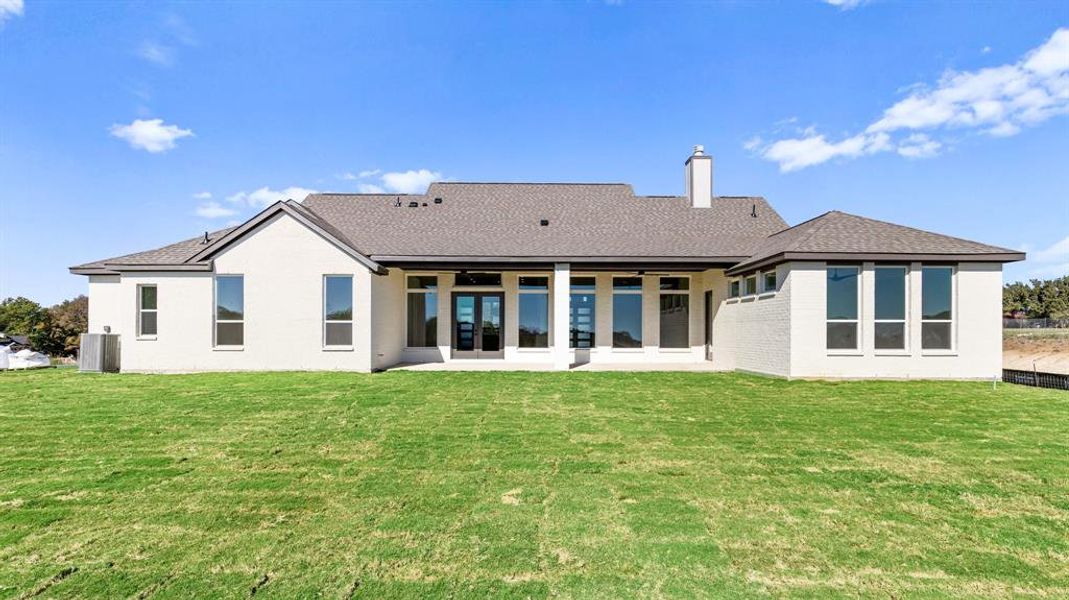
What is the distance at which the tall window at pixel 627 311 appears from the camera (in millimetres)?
15953

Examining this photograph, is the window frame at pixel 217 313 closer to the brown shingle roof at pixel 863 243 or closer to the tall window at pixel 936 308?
the brown shingle roof at pixel 863 243

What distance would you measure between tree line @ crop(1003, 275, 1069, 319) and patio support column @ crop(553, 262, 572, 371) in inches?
3360

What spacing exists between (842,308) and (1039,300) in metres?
91.4

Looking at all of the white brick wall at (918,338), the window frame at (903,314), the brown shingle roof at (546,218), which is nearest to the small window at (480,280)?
the brown shingle roof at (546,218)

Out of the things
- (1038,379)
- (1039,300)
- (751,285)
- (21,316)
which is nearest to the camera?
(1038,379)

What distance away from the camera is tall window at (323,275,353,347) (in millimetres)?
13195

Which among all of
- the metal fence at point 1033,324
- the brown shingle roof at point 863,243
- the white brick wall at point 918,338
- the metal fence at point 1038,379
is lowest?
the metal fence at point 1033,324

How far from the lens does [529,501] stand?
417 cm

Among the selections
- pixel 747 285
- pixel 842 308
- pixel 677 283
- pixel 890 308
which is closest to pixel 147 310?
pixel 677 283

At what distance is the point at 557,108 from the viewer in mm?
20812

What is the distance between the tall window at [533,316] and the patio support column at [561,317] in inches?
70.9

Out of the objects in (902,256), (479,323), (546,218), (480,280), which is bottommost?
(479,323)

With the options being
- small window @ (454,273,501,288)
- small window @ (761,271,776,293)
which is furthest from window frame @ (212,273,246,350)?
small window @ (761,271,776,293)

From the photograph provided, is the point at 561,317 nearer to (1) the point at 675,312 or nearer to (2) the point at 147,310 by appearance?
(1) the point at 675,312
